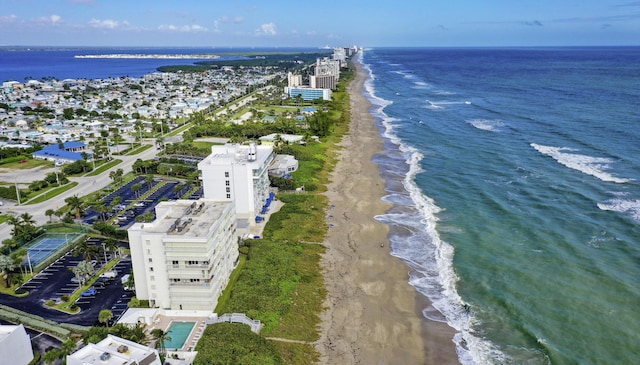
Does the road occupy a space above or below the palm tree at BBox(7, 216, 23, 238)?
below

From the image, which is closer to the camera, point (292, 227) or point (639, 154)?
point (292, 227)

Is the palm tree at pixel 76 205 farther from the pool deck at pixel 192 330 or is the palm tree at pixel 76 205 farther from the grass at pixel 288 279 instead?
the pool deck at pixel 192 330

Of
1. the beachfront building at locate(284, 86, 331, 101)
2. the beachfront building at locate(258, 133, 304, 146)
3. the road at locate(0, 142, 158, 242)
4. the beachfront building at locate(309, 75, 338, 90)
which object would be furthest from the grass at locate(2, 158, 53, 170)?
the beachfront building at locate(309, 75, 338, 90)

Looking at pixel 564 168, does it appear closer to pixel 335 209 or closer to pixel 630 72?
pixel 335 209

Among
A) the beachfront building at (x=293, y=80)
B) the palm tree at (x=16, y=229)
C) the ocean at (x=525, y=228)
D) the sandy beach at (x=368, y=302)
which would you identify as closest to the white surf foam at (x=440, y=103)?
the ocean at (x=525, y=228)

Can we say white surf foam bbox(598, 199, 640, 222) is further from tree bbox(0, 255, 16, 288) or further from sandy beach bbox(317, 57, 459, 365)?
tree bbox(0, 255, 16, 288)

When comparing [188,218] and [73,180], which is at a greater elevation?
[188,218]

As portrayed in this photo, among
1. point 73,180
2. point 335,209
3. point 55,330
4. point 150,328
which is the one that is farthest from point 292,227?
point 73,180

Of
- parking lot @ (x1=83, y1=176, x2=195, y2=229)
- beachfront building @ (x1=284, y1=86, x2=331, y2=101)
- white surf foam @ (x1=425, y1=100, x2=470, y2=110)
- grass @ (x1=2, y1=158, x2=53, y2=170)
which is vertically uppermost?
beachfront building @ (x1=284, y1=86, x2=331, y2=101)
